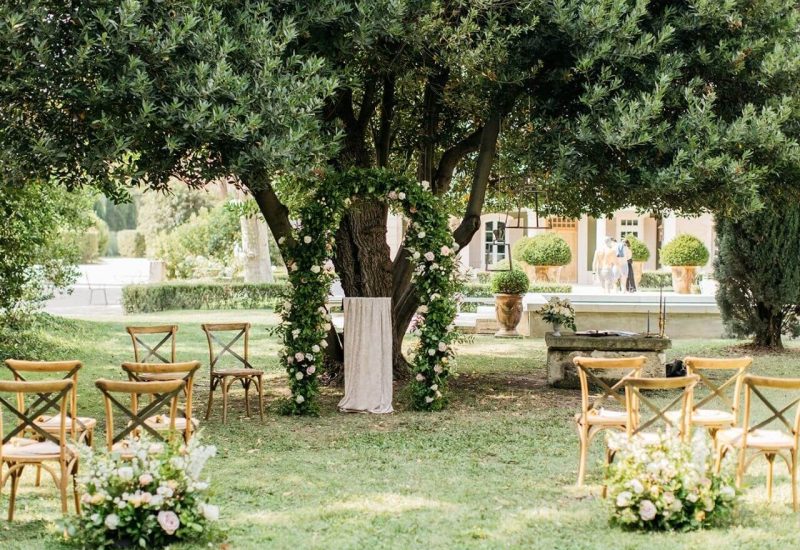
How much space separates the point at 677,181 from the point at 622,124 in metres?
0.86

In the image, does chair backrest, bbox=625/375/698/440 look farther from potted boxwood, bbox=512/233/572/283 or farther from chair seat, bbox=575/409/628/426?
potted boxwood, bbox=512/233/572/283

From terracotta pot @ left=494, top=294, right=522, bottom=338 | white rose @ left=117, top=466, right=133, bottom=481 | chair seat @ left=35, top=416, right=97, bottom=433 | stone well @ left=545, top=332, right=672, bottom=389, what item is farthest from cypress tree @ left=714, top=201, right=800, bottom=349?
white rose @ left=117, top=466, right=133, bottom=481

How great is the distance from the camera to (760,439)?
263 inches

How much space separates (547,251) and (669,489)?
22.1 meters

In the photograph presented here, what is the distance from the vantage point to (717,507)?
6043 millimetres

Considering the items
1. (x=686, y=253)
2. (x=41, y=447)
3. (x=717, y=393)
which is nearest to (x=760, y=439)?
(x=717, y=393)

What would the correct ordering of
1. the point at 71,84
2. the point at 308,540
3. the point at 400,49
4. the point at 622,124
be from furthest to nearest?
the point at 400,49 → the point at 622,124 → the point at 71,84 → the point at 308,540

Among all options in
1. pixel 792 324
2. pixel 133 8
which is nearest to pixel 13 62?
pixel 133 8

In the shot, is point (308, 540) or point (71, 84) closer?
point (308, 540)

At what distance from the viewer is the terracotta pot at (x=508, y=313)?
19.6 m

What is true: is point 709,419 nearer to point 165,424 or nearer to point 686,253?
point 165,424

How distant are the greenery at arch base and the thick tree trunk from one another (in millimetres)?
7907

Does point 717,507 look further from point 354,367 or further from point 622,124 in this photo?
point 354,367

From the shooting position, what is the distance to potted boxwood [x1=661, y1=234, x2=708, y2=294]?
26891mm
